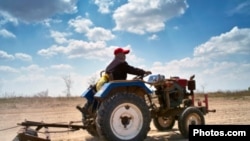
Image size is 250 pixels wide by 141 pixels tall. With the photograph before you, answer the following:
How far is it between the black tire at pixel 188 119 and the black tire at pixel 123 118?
4.66ft

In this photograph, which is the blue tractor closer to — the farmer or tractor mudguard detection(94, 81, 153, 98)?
tractor mudguard detection(94, 81, 153, 98)

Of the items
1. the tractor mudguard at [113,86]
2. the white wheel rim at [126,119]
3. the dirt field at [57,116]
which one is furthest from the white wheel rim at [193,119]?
the white wheel rim at [126,119]

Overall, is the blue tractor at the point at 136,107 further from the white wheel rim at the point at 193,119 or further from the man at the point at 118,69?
the man at the point at 118,69

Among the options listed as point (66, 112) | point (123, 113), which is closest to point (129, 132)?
point (123, 113)

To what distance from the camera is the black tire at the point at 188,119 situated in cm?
856

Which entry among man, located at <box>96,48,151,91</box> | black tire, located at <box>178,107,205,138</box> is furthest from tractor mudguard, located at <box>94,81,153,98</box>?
black tire, located at <box>178,107,205,138</box>

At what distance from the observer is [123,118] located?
7285 millimetres

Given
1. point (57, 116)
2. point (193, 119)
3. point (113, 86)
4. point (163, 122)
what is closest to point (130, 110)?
point (113, 86)

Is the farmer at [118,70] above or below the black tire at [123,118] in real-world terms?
above

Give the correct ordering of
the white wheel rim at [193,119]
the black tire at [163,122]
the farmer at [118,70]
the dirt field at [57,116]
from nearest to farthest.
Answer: the farmer at [118,70], the white wheel rim at [193,119], the dirt field at [57,116], the black tire at [163,122]

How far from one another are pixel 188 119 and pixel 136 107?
1846 mm

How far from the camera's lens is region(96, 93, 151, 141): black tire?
22.9ft

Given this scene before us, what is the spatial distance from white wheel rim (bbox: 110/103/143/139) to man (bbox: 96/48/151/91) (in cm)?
96

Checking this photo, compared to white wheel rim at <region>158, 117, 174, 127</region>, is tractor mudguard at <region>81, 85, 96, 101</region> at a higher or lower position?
higher
